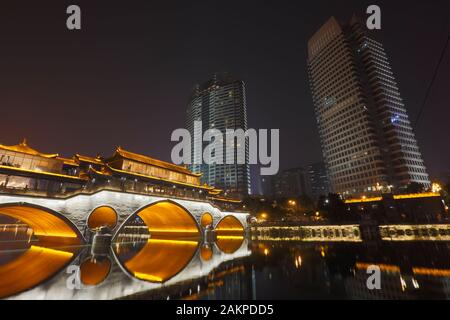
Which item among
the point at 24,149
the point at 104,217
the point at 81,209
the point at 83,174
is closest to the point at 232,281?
the point at 81,209

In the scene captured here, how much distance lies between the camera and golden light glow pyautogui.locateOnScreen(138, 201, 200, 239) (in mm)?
36125

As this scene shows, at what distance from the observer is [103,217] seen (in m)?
28.9

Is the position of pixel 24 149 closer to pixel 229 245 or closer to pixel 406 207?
pixel 229 245

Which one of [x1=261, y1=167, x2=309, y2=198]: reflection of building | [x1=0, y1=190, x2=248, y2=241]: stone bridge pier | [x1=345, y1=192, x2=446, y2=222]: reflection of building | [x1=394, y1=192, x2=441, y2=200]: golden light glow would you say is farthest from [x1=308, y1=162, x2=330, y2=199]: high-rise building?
[x1=0, y1=190, x2=248, y2=241]: stone bridge pier

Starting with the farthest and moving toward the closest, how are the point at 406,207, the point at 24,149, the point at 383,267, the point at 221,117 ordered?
the point at 221,117, the point at 406,207, the point at 24,149, the point at 383,267

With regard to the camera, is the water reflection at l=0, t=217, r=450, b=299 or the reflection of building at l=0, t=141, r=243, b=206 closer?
the water reflection at l=0, t=217, r=450, b=299

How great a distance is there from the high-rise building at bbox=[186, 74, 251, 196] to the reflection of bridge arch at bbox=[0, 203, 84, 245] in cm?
8521

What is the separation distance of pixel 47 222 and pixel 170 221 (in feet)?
63.1

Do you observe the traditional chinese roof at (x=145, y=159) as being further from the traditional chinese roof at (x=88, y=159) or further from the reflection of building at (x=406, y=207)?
the reflection of building at (x=406, y=207)

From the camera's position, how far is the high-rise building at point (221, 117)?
115 metres

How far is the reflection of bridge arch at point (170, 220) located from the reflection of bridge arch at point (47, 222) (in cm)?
912

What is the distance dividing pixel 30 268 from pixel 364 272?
20.1 metres

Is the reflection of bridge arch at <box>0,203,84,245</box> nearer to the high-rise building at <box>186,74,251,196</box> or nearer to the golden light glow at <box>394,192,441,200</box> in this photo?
the golden light glow at <box>394,192,441,200</box>

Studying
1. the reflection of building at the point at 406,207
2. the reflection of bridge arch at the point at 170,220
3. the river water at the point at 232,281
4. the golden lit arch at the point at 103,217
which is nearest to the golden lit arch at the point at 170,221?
the reflection of bridge arch at the point at 170,220
